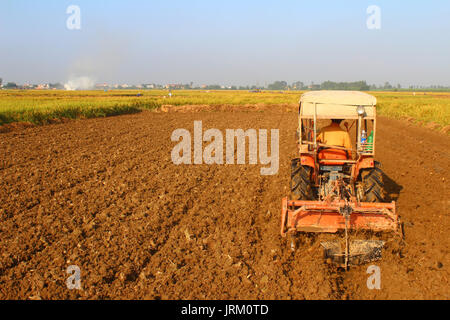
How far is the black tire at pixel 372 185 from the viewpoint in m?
6.25

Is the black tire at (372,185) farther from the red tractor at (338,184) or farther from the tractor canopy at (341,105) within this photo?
the tractor canopy at (341,105)

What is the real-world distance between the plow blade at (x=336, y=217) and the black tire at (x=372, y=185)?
702 mm

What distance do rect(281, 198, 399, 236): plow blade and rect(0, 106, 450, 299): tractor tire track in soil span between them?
34 cm

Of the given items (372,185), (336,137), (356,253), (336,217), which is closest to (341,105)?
(336,137)

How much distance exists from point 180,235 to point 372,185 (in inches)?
123

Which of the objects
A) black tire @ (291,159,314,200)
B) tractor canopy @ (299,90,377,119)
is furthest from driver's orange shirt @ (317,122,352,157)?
black tire @ (291,159,314,200)

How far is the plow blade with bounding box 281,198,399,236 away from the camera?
5.37 m

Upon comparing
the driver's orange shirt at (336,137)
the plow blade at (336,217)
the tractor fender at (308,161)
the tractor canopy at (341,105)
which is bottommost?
Answer: the plow blade at (336,217)

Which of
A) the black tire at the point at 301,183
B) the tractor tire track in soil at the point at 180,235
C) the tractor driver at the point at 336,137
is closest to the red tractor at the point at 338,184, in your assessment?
the black tire at the point at 301,183

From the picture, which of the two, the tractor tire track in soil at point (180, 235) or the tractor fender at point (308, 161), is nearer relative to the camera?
the tractor tire track in soil at point (180, 235)

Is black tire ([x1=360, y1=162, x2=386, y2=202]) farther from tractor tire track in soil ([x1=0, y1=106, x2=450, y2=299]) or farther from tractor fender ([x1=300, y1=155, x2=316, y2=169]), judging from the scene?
tractor fender ([x1=300, y1=155, x2=316, y2=169])

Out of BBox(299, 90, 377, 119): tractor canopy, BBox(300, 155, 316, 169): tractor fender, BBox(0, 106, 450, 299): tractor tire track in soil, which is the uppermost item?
BBox(299, 90, 377, 119): tractor canopy
